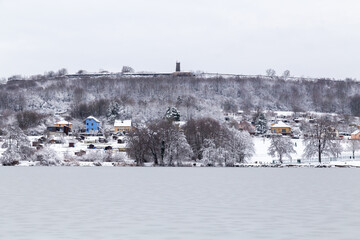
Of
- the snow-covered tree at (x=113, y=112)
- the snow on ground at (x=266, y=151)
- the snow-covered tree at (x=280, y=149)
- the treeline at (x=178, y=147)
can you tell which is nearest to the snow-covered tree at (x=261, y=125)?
the snow on ground at (x=266, y=151)

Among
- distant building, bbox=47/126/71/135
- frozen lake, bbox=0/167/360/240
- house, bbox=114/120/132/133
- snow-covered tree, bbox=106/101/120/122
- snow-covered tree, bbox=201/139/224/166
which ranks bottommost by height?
frozen lake, bbox=0/167/360/240

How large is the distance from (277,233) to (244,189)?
19636 millimetres

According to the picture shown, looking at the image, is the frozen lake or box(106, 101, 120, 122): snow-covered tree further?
box(106, 101, 120, 122): snow-covered tree

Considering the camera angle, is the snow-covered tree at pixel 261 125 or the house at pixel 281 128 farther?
the house at pixel 281 128

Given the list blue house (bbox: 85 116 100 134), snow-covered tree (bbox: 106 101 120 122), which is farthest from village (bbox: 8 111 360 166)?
snow-covered tree (bbox: 106 101 120 122)

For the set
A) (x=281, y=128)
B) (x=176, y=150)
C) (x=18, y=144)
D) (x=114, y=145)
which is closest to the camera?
(x=176, y=150)

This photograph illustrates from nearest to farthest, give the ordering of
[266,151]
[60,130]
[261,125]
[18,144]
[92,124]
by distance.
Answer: [18,144] < [266,151] < [60,130] < [261,125] < [92,124]

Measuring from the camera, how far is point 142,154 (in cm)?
8412

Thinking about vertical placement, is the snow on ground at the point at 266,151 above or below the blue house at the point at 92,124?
below

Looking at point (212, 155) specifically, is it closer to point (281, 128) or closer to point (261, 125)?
point (261, 125)

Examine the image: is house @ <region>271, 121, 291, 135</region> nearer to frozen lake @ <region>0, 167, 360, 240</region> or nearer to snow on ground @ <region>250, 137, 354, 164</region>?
snow on ground @ <region>250, 137, 354, 164</region>

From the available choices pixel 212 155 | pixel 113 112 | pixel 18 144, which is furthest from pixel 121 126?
pixel 212 155

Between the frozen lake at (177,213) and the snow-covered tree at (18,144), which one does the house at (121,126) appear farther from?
the frozen lake at (177,213)

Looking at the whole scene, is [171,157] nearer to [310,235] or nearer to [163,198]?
[163,198]
